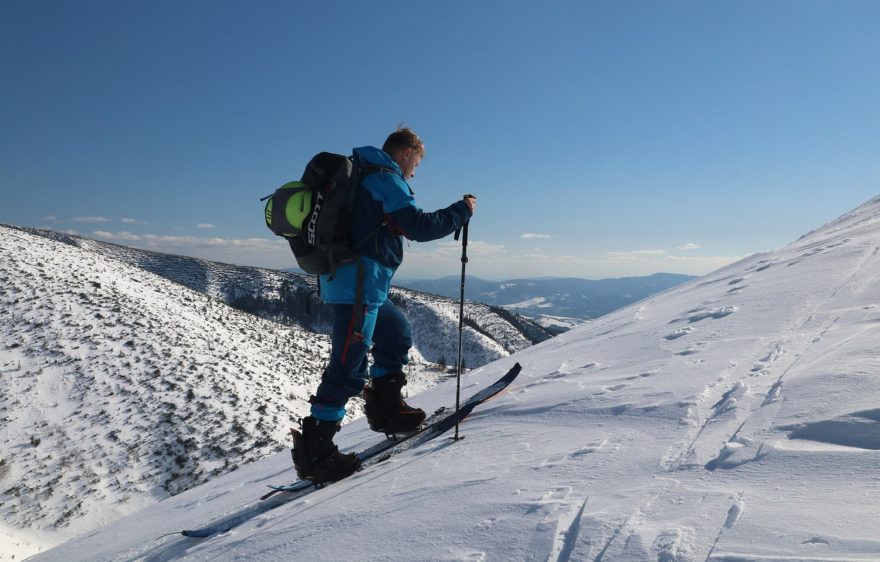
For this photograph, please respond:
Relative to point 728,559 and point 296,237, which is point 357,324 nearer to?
point 296,237

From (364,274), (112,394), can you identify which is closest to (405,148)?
(364,274)

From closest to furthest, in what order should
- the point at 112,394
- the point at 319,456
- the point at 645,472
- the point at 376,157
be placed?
1. the point at 645,472
2. the point at 376,157
3. the point at 319,456
4. the point at 112,394

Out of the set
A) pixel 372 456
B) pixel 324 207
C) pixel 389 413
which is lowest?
pixel 372 456

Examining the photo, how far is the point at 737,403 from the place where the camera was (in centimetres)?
311

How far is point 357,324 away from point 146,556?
105 inches

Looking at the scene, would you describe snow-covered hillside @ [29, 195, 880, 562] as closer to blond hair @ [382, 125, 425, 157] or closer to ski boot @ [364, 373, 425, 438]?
ski boot @ [364, 373, 425, 438]

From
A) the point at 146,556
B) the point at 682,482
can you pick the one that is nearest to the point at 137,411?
the point at 146,556

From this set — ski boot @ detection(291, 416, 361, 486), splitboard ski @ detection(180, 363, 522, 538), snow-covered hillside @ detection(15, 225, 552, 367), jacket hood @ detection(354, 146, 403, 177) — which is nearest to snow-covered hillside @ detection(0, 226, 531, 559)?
splitboard ski @ detection(180, 363, 522, 538)

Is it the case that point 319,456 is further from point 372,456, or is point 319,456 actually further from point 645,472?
point 645,472

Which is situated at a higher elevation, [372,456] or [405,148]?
[405,148]

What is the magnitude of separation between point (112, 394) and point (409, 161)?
19.5 meters

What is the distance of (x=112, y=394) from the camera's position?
1753cm

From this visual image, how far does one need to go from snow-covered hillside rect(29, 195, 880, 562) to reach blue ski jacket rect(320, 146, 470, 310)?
1608 millimetres

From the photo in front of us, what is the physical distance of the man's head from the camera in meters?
4.00
